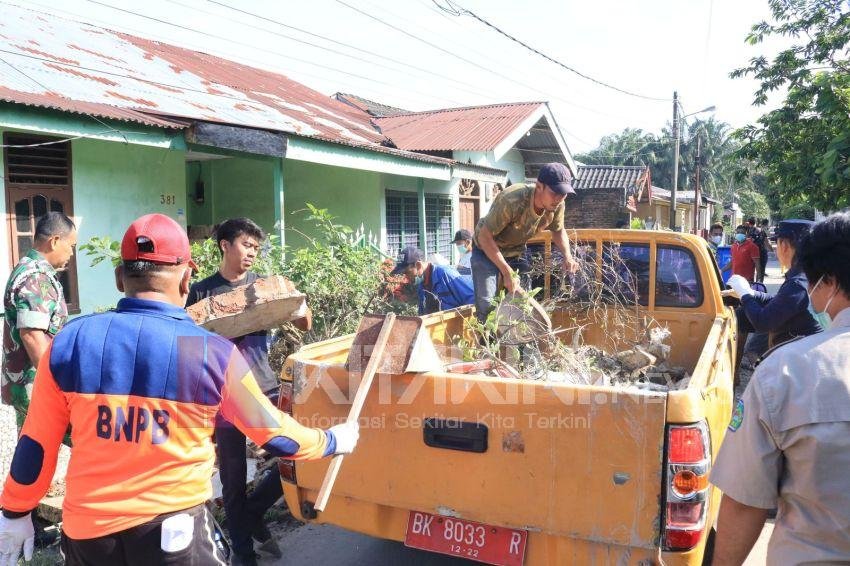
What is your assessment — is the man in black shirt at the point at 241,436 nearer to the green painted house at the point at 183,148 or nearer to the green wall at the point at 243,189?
the green painted house at the point at 183,148

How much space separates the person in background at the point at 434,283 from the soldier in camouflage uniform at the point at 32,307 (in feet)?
9.34

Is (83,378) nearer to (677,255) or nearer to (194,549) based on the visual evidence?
(194,549)

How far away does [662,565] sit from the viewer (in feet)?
7.80

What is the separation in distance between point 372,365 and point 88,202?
630 centimetres

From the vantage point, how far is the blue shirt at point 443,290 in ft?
18.3

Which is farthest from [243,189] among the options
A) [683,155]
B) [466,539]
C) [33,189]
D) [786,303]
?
[683,155]

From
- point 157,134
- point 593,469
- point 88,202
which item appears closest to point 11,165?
point 88,202

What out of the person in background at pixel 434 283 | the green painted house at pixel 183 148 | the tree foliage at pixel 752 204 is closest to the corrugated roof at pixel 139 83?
the green painted house at pixel 183 148

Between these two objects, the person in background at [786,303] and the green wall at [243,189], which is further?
the green wall at [243,189]

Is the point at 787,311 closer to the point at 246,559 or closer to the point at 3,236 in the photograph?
the point at 246,559

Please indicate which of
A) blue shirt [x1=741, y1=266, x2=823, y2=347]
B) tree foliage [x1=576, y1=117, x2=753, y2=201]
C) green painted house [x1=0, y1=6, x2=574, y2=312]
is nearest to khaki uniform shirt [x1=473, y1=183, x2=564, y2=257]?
blue shirt [x1=741, y1=266, x2=823, y2=347]

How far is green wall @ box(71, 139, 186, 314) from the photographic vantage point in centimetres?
751

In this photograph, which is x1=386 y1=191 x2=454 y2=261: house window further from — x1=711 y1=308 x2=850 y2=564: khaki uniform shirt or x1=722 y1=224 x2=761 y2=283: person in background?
x1=711 y1=308 x2=850 y2=564: khaki uniform shirt

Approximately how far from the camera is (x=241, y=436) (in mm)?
3445
